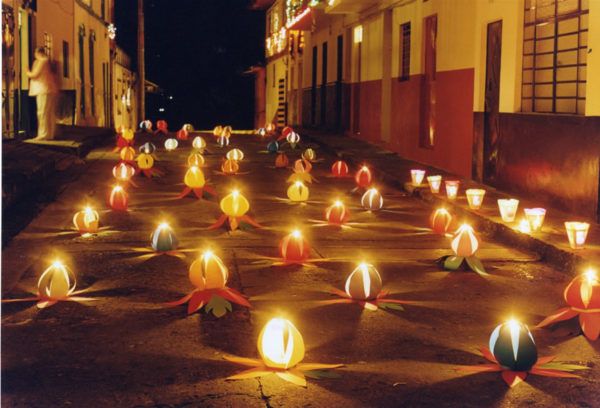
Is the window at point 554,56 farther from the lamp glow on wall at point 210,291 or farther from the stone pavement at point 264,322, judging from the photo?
the lamp glow on wall at point 210,291

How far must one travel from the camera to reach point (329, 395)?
4594 millimetres

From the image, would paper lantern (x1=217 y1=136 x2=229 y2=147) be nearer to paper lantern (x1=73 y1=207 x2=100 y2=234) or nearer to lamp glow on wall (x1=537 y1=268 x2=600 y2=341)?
paper lantern (x1=73 y1=207 x2=100 y2=234)

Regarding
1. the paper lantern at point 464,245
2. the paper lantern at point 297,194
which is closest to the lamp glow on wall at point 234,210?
the paper lantern at point 297,194

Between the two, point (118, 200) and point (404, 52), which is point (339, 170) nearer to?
point (404, 52)

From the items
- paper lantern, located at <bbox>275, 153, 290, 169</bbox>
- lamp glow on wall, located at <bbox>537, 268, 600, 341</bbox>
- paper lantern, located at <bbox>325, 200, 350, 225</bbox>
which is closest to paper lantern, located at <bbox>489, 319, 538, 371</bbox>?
lamp glow on wall, located at <bbox>537, 268, 600, 341</bbox>

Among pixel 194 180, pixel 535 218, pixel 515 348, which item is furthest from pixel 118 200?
pixel 515 348

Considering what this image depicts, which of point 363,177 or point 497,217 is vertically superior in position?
point 363,177

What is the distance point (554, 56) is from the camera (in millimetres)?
11891

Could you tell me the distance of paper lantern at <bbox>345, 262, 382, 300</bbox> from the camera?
6.57 meters

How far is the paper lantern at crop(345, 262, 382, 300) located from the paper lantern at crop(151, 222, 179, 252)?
248cm

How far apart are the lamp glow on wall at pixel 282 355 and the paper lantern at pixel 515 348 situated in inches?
38.4

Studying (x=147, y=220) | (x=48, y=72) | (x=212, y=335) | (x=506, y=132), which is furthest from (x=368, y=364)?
(x=48, y=72)

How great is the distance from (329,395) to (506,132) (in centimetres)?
921

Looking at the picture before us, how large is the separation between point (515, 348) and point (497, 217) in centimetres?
584
